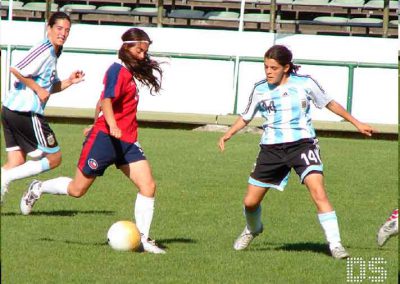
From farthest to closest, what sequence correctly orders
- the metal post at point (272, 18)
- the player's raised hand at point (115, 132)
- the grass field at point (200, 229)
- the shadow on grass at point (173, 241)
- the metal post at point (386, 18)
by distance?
the metal post at point (386, 18) < the metal post at point (272, 18) < the shadow on grass at point (173, 241) < the player's raised hand at point (115, 132) < the grass field at point (200, 229)

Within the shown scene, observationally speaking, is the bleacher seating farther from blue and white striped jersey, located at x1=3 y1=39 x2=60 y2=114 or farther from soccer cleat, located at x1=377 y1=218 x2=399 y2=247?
soccer cleat, located at x1=377 y1=218 x2=399 y2=247

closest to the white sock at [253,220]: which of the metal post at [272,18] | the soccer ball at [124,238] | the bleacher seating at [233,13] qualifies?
the soccer ball at [124,238]

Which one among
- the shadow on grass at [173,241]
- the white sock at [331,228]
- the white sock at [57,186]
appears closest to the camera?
the white sock at [331,228]

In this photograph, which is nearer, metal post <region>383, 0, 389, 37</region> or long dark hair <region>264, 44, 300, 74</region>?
long dark hair <region>264, 44, 300, 74</region>

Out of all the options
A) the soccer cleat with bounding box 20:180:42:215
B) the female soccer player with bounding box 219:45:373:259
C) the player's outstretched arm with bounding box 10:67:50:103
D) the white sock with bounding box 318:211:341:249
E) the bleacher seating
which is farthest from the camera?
the bleacher seating

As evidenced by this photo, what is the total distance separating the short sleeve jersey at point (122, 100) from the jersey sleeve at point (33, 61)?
4.08ft

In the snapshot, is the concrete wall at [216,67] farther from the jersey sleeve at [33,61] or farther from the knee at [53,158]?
the jersey sleeve at [33,61]

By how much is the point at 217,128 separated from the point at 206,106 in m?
3.77

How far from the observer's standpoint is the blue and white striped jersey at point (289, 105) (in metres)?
7.67

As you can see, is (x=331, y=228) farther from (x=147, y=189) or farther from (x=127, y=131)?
(x=127, y=131)

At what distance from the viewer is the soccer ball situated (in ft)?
24.4

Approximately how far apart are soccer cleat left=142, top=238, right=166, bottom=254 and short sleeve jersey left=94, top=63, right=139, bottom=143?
2.57 ft

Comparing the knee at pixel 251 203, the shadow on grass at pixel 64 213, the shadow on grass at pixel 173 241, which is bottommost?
the shadow on grass at pixel 64 213

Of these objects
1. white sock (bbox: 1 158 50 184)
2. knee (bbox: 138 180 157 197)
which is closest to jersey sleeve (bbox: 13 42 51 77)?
white sock (bbox: 1 158 50 184)
